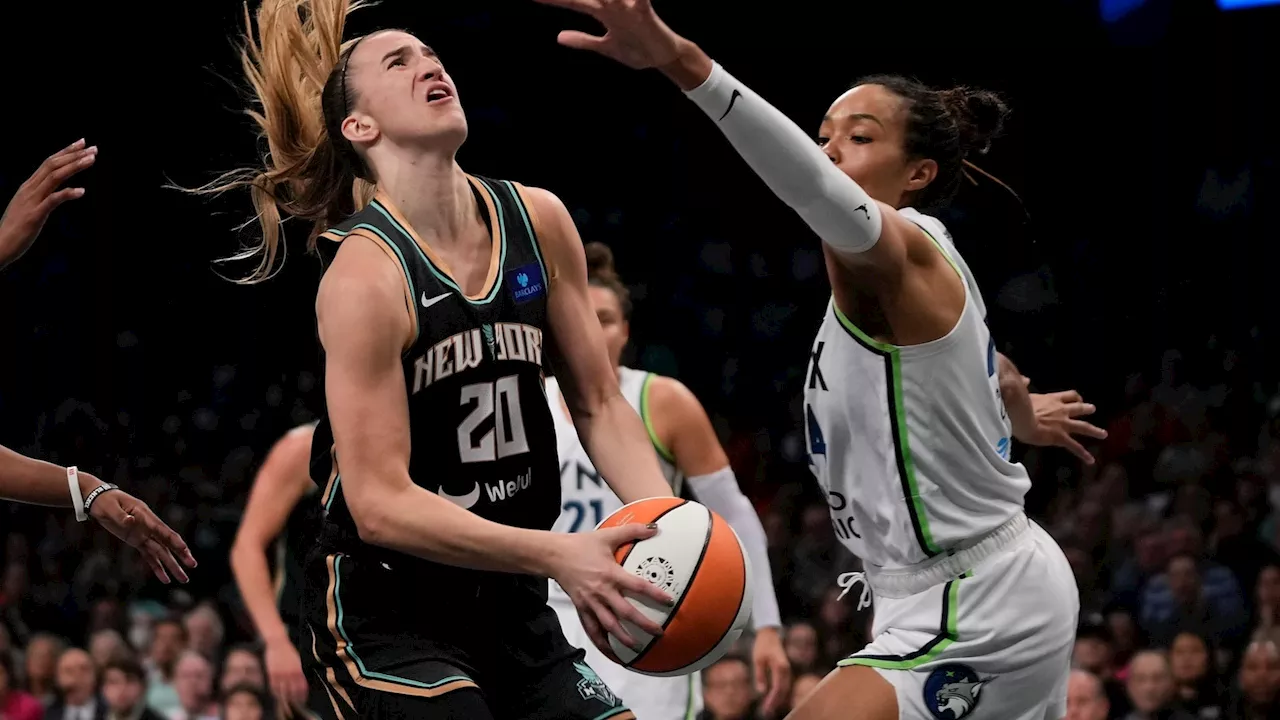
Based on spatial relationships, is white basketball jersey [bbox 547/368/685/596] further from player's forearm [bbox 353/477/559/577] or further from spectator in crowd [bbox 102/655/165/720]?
spectator in crowd [bbox 102/655/165/720]

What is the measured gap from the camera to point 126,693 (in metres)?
8.47

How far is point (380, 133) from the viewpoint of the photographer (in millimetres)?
3104

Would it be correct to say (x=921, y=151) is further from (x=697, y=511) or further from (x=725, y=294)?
(x=725, y=294)

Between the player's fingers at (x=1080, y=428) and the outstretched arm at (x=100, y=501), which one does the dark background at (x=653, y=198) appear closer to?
the player's fingers at (x=1080, y=428)

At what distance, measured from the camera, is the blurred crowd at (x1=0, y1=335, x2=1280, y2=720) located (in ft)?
21.5

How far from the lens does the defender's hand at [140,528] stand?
3.49 m

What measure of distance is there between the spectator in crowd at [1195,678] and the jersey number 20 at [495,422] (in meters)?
4.26

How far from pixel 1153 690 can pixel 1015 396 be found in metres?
2.74

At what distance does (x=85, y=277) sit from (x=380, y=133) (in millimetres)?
12218

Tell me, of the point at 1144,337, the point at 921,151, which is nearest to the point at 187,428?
the point at 1144,337

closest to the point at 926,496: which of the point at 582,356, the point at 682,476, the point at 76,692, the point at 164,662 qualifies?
the point at 582,356

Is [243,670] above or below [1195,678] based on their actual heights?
below

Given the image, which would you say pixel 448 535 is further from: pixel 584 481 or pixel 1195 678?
pixel 1195 678

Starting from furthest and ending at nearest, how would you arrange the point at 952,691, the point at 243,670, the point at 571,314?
the point at 243,670, the point at 952,691, the point at 571,314
